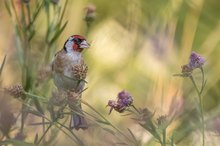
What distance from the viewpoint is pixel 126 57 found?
8.13 feet

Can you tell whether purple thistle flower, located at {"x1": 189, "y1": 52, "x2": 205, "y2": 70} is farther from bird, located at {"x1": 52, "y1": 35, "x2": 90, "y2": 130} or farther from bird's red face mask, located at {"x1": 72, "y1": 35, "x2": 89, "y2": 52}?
bird's red face mask, located at {"x1": 72, "y1": 35, "x2": 89, "y2": 52}

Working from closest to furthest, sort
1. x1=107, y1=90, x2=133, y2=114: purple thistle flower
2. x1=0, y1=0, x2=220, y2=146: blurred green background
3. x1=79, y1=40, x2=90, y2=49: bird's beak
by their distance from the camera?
x1=107, y1=90, x2=133, y2=114: purple thistle flower → x1=79, y1=40, x2=90, y2=49: bird's beak → x1=0, y1=0, x2=220, y2=146: blurred green background

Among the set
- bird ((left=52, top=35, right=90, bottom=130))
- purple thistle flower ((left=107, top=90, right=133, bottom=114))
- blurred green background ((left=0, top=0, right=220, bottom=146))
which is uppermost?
blurred green background ((left=0, top=0, right=220, bottom=146))

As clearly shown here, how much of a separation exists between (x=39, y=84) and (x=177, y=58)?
1196mm

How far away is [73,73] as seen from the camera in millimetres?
1180

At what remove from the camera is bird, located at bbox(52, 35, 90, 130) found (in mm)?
1157

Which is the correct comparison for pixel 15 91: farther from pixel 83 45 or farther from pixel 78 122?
pixel 83 45

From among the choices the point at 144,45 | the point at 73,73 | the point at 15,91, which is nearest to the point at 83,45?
the point at 73,73

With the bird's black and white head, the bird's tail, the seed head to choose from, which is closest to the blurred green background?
the bird's black and white head

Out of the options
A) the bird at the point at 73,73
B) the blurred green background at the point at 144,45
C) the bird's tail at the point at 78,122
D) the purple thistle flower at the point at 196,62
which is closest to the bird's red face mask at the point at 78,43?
the bird at the point at 73,73

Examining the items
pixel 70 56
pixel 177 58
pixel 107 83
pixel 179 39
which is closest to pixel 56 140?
pixel 70 56

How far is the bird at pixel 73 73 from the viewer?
3.80 ft

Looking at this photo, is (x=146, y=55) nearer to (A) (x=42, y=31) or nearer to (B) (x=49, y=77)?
(A) (x=42, y=31)

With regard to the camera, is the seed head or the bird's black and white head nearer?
the seed head
